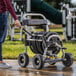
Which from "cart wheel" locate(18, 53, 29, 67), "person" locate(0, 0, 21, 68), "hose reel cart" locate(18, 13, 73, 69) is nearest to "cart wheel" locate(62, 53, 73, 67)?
"hose reel cart" locate(18, 13, 73, 69)

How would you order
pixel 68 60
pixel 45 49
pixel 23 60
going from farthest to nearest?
1. pixel 23 60
2. pixel 68 60
3. pixel 45 49

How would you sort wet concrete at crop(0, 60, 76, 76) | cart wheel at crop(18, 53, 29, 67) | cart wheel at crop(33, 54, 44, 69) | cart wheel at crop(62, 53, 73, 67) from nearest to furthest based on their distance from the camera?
wet concrete at crop(0, 60, 76, 76)
cart wheel at crop(33, 54, 44, 69)
cart wheel at crop(62, 53, 73, 67)
cart wheel at crop(18, 53, 29, 67)

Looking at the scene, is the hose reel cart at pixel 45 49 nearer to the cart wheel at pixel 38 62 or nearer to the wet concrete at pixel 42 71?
the cart wheel at pixel 38 62

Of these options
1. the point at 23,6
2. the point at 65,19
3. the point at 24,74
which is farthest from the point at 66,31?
the point at 24,74

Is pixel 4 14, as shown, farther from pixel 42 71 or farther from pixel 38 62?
pixel 42 71

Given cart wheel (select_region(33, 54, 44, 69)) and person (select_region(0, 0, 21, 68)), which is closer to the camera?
cart wheel (select_region(33, 54, 44, 69))

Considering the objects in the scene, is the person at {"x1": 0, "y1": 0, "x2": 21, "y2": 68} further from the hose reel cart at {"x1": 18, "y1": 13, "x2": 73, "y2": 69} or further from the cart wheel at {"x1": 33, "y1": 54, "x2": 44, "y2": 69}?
the cart wheel at {"x1": 33, "y1": 54, "x2": 44, "y2": 69}

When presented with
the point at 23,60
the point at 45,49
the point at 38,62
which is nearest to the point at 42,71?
the point at 38,62

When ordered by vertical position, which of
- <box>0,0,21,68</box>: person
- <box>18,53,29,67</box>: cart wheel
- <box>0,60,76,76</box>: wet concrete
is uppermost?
<box>0,0,21,68</box>: person

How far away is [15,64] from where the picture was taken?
27.3 feet

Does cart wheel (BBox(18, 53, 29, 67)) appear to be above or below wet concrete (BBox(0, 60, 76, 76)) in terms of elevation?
above

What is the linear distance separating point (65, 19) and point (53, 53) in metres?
8.29

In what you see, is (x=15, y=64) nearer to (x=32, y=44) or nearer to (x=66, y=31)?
(x=32, y=44)

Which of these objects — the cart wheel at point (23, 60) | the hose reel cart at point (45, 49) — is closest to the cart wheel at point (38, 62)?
the hose reel cart at point (45, 49)
